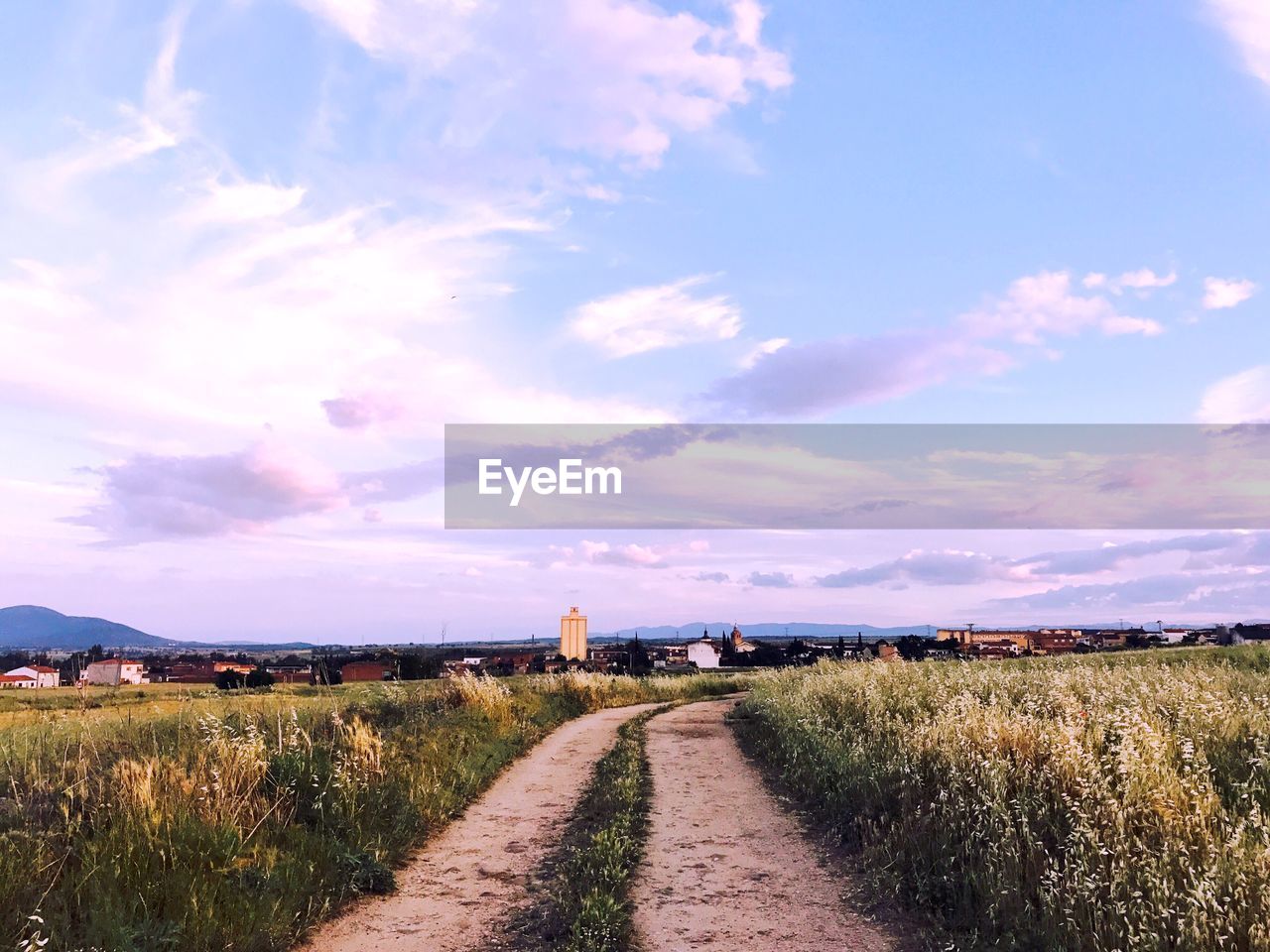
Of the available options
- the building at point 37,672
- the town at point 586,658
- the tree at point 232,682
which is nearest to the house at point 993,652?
the town at point 586,658

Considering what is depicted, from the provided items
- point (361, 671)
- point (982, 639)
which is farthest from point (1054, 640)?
point (361, 671)

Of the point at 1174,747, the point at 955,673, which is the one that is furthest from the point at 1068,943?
the point at 955,673

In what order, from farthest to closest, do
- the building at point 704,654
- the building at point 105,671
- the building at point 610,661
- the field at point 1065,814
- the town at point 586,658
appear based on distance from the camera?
the building at point 704,654, the building at point 610,661, the town at point 586,658, the building at point 105,671, the field at point 1065,814

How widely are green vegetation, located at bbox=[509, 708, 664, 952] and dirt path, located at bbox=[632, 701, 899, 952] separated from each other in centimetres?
21

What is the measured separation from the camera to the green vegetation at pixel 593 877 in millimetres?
6355

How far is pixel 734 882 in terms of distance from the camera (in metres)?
7.89

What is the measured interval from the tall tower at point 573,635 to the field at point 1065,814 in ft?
134

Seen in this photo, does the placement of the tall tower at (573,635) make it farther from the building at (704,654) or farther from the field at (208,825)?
the field at (208,825)

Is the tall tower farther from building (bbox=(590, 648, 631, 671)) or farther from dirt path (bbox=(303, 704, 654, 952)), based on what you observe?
dirt path (bbox=(303, 704, 654, 952))

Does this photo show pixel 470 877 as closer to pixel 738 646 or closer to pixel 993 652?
pixel 993 652

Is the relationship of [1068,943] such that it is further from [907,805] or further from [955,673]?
[955,673]

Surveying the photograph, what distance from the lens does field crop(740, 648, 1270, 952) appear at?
5.85 meters

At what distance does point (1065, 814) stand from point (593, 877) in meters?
4.61

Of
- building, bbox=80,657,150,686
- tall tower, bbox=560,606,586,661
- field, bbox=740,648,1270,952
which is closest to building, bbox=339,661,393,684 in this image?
tall tower, bbox=560,606,586,661
